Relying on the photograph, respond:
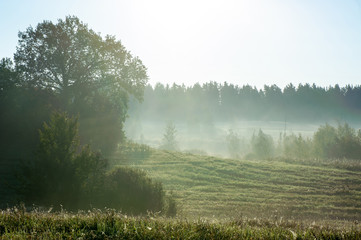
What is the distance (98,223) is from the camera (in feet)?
22.1

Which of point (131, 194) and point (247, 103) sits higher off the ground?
point (247, 103)

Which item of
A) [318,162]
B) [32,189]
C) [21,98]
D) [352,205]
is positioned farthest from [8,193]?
[318,162]

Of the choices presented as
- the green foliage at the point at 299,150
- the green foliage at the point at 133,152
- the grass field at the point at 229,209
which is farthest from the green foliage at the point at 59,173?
the green foliage at the point at 299,150

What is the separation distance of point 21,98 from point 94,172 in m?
22.0

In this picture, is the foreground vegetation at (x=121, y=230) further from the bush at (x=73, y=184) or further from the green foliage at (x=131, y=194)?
the bush at (x=73, y=184)

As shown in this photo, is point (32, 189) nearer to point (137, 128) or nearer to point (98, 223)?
point (98, 223)

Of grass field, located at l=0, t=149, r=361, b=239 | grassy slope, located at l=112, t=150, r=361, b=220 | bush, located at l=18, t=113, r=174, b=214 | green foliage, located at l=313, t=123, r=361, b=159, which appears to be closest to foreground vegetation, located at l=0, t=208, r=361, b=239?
grass field, located at l=0, t=149, r=361, b=239

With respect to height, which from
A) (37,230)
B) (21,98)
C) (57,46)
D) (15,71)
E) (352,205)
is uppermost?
(57,46)

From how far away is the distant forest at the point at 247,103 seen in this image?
13275 centimetres

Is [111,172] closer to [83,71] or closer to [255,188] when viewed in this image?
[255,188]

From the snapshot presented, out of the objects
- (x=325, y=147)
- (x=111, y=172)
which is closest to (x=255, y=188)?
(x=111, y=172)

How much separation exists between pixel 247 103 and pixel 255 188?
119m

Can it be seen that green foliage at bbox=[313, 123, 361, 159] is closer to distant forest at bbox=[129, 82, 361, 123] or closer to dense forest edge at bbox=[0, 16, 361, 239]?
dense forest edge at bbox=[0, 16, 361, 239]

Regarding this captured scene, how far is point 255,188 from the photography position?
28.1m
